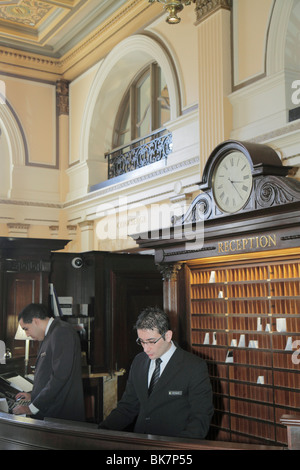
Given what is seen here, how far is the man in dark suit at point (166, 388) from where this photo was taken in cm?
338

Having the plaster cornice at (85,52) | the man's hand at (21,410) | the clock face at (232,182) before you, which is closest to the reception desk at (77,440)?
the man's hand at (21,410)

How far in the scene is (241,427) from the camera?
5227mm

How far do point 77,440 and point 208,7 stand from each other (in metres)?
5.93

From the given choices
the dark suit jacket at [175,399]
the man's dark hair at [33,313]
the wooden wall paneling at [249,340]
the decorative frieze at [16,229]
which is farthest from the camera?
the decorative frieze at [16,229]

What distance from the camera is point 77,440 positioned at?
112 inches

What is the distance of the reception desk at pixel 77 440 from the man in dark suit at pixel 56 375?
3.41 ft

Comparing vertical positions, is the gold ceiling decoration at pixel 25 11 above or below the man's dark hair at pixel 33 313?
above

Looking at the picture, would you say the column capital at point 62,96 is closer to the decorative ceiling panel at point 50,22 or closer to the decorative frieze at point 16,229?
the decorative ceiling panel at point 50,22

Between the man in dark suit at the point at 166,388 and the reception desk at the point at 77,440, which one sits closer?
the reception desk at the point at 77,440

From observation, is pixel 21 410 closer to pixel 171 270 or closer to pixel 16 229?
pixel 171 270

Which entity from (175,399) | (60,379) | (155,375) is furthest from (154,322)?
(60,379)

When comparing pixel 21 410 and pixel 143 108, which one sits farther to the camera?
pixel 143 108

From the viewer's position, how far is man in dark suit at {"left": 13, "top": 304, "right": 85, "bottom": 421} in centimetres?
435
